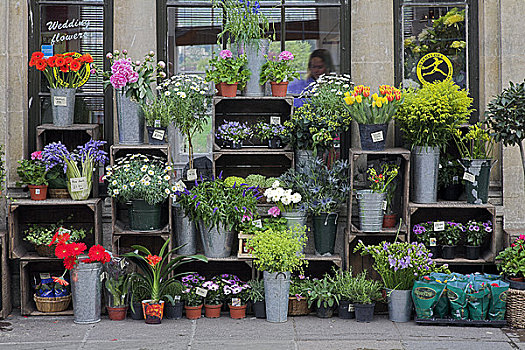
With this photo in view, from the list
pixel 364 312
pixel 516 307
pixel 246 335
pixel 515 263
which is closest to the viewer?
pixel 246 335

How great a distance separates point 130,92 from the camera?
6441 millimetres

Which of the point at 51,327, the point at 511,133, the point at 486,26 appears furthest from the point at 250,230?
the point at 486,26

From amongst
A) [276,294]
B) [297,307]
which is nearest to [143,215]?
[276,294]

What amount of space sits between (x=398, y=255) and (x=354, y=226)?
1.83ft

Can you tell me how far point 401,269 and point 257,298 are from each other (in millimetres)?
1260

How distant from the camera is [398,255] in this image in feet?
20.5

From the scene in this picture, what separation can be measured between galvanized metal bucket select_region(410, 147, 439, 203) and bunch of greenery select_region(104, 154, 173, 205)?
7.18ft

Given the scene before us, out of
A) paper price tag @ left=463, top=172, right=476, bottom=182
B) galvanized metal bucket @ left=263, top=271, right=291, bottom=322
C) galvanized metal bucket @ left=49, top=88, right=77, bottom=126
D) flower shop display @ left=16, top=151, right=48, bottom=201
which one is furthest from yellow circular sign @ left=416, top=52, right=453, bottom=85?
flower shop display @ left=16, top=151, right=48, bottom=201

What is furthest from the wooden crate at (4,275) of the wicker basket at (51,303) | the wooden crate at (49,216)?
the wicker basket at (51,303)

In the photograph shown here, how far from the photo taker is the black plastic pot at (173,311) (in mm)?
6367

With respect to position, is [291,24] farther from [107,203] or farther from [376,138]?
[107,203]

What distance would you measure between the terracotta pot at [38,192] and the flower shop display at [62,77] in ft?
1.93

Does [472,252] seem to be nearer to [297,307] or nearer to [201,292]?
[297,307]

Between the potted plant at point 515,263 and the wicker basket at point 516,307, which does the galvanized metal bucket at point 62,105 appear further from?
the wicker basket at point 516,307
